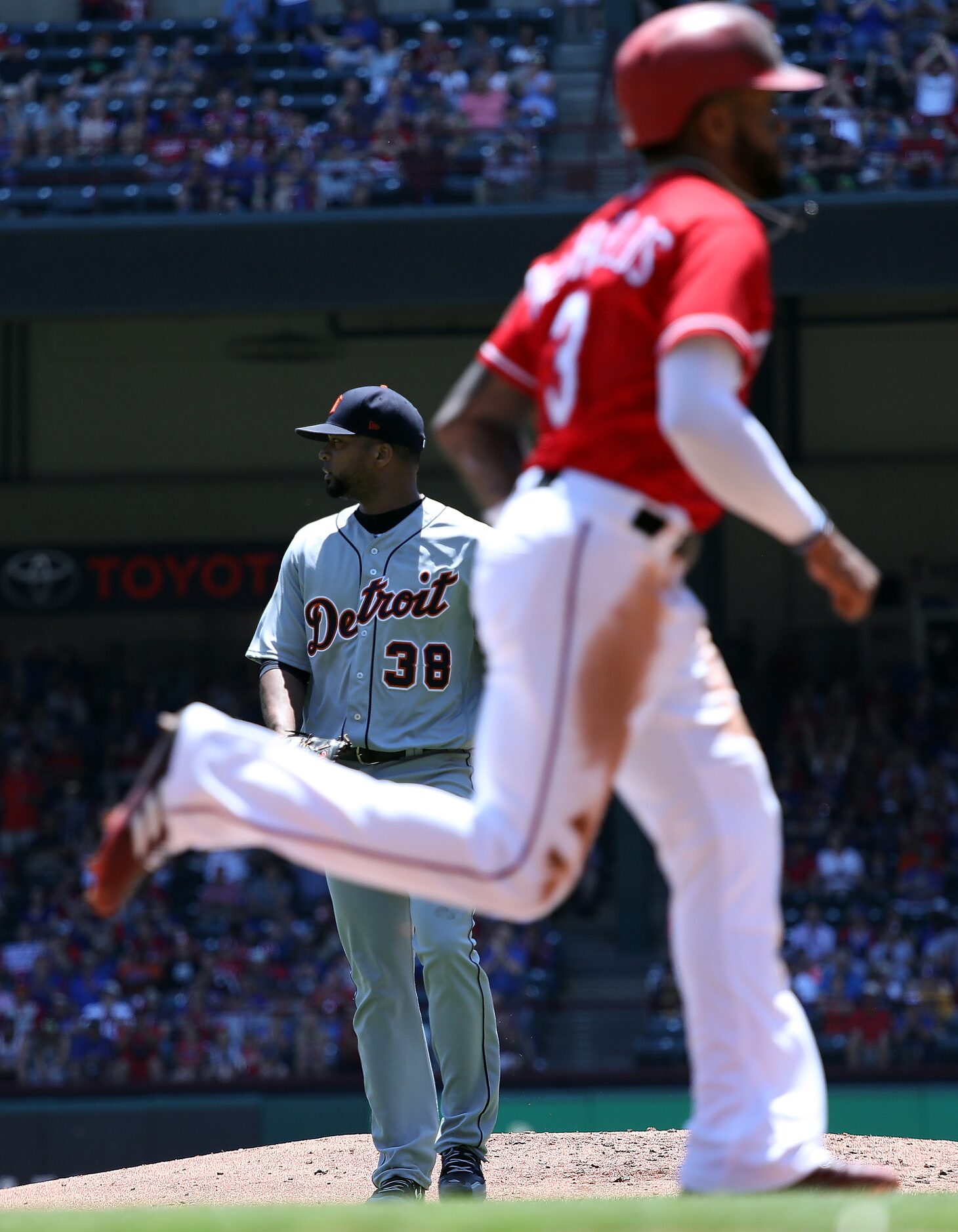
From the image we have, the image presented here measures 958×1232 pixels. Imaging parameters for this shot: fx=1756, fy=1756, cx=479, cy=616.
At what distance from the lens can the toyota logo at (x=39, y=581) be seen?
60.6 ft

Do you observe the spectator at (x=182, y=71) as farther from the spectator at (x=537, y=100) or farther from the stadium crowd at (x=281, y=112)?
the spectator at (x=537, y=100)

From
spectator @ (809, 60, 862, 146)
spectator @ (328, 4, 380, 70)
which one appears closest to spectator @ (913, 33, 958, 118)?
spectator @ (809, 60, 862, 146)

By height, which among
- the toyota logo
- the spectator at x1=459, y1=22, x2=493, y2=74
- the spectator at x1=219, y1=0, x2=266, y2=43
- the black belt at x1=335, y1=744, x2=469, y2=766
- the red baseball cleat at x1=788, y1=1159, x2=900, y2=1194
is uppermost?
the spectator at x1=219, y1=0, x2=266, y2=43

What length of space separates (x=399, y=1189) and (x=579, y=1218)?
1730 millimetres

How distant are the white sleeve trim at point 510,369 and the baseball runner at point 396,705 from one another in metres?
1.39

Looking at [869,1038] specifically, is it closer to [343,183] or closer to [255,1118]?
[255,1118]

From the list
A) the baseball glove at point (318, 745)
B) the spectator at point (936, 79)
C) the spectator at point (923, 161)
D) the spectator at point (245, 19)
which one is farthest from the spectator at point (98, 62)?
the baseball glove at point (318, 745)

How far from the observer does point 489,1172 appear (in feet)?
16.7

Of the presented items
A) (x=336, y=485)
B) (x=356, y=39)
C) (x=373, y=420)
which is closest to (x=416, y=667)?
(x=336, y=485)

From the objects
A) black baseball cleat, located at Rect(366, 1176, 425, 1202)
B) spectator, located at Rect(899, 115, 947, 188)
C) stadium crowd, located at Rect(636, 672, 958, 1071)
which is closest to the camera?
black baseball cleat, located at Rect(366, 1176, 425, 1202)

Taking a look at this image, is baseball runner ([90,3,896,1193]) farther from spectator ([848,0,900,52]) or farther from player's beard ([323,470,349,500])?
spectator ([848,0,900,52])

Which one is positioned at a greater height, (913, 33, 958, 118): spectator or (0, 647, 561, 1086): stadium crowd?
(913, 33, 958, 118): spectator

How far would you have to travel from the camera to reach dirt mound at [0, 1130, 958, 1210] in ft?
16.1

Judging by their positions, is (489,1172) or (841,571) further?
(489,1172)
